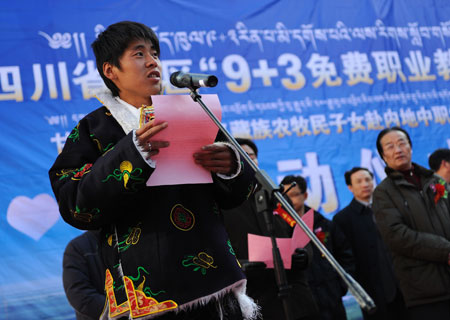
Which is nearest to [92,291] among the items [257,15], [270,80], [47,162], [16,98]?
[47,162]

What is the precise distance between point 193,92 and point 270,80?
3105 millimetres

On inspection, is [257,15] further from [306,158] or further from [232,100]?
[306,158]

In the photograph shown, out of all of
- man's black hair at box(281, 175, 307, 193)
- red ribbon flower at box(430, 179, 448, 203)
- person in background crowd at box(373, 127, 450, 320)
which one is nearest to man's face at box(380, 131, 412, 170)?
person in background crowd at box(373, 127, 450, 320)

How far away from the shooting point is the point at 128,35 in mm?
1576

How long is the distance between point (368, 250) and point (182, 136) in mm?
3099

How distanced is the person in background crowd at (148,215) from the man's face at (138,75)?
5 centimetres

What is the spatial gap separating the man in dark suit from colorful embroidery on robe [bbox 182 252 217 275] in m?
2.92

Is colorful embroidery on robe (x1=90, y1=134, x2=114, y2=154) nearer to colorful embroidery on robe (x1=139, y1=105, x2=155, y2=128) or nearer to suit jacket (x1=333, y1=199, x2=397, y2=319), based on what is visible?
colorful embroidery on robe (x1=139, y1=105, x2=155, y2=128)

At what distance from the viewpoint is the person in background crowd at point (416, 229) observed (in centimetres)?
307

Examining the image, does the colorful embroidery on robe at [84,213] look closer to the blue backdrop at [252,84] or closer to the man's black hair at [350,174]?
the blue backdrop at [252,84]

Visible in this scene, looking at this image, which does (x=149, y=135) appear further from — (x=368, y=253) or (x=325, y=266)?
(x=368, y=253)

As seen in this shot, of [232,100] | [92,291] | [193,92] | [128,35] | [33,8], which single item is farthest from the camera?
[232,100]

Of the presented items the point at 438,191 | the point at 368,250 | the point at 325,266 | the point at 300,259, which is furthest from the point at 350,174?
the point at 300,259

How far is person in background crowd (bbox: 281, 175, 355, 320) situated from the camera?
361 cm
